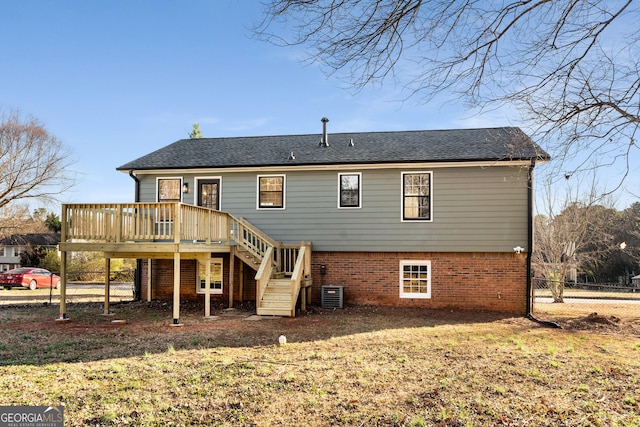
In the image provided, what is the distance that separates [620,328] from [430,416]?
29.8ft

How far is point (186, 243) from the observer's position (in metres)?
11.3

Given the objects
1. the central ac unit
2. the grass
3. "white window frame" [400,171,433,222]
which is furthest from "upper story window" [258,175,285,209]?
the grass

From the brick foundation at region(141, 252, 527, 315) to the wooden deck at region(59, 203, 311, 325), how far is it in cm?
110

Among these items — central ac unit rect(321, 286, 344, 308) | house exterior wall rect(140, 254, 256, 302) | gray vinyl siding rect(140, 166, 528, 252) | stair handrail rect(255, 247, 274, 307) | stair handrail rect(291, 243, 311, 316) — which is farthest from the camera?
house exterior wall rect(140, 254, 256, 302)

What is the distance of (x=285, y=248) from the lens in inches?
551

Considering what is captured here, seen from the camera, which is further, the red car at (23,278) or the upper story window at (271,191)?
the red car at (23,278)

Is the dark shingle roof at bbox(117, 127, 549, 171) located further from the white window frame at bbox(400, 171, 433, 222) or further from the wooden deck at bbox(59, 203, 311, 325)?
the wooden deck at bbox(59, 203, 311, 325)

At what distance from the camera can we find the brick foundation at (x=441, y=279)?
13.5m

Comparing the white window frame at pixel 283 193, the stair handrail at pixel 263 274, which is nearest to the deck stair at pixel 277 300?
the stair handrail at pixel 263 274

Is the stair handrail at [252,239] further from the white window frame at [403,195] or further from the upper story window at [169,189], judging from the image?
the white window frame at [403,195]

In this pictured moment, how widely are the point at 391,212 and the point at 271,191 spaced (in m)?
3.85

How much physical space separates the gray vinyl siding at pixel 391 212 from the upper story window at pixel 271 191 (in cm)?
17

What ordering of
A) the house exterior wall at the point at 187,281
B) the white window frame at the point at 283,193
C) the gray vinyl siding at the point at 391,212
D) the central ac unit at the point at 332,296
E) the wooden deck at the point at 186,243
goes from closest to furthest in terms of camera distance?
the wooden deck at the point at 186,243 → the gray vinyl siding at the point at 391,212 → the central ac unit at the point at 332,296 → the white window frame at the point at 283,193 → the house exterior wall at the point at 187,281

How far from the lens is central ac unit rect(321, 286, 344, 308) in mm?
13641
